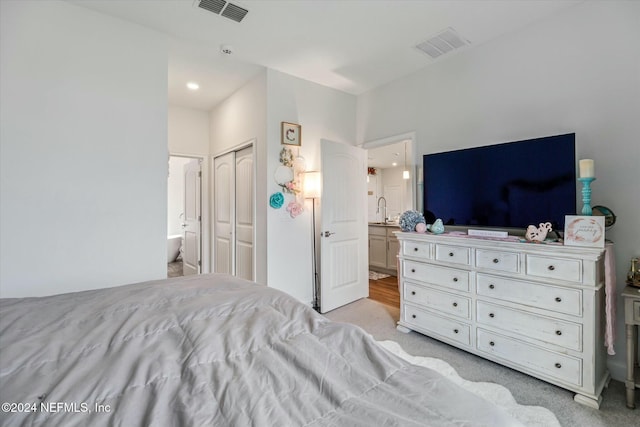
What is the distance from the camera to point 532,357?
2002 mm

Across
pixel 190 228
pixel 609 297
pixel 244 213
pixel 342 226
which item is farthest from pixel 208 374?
pixel 190 228

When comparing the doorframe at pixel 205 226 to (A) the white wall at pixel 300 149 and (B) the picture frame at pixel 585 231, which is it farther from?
(B) the picture frame at pixel 585 231

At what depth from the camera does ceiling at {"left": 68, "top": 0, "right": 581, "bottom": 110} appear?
2.25m

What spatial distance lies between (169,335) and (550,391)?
2411 mm

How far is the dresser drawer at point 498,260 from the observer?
2.09 meters

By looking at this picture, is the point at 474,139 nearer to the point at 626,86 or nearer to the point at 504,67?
the point at 504,67

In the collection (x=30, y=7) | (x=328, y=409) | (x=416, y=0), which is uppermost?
(x=416, y=0)

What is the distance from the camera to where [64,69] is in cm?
215

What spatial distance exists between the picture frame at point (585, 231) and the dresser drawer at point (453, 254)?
26.0 inches

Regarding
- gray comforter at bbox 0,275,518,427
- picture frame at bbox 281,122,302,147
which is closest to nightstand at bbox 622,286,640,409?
gray comforter at bbox 0,275,518,427

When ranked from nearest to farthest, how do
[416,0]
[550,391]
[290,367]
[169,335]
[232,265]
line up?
[290,367]
[169,335]
[550,391]
[416,0]
[232,265]

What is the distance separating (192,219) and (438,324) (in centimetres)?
422

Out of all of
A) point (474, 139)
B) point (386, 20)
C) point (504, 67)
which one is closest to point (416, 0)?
point (386, 20)

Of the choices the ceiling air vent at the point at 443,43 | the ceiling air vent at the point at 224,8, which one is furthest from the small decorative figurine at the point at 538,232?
the ceiling air vent at the point at 224,8
